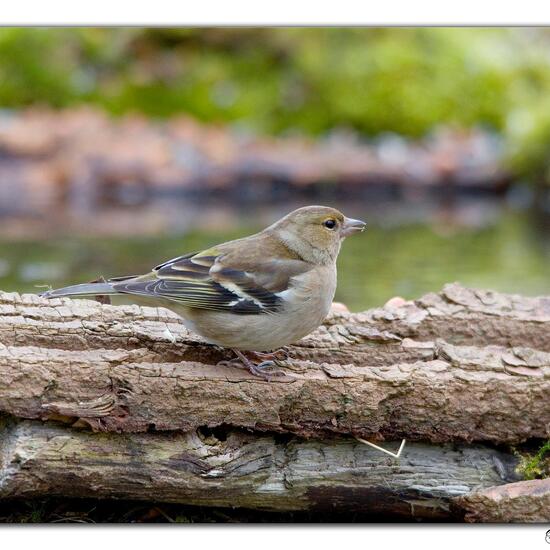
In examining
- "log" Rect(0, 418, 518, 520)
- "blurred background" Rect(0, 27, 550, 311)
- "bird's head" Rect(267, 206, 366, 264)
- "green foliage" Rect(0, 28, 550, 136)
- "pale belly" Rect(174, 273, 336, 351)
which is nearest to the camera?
"log" Rect(0, 418, 518, 520)

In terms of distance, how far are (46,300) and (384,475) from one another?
6.53ft

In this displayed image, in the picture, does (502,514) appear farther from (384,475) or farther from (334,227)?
(334,227)

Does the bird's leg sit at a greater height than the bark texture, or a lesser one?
greater

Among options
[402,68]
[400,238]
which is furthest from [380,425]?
[402,68]

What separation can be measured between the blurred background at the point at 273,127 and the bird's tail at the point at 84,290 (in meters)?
8.24

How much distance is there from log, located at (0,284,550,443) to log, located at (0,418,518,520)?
82mm

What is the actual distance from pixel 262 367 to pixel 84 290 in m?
0.99

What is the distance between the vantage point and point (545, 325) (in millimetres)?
5629

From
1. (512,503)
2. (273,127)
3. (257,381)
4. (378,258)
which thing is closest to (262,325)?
(257,381)

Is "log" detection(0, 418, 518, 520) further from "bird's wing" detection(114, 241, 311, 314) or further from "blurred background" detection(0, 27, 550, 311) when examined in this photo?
"blurred background" detection(0, 27, 550, 311)

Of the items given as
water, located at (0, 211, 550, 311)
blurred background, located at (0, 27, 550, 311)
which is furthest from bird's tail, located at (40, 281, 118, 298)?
blurred background, located at (0, 27, 550, 311)

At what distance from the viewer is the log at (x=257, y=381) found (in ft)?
15.4

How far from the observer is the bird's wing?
5105 millimetres

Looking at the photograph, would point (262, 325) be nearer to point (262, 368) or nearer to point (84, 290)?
point (262, 368)
